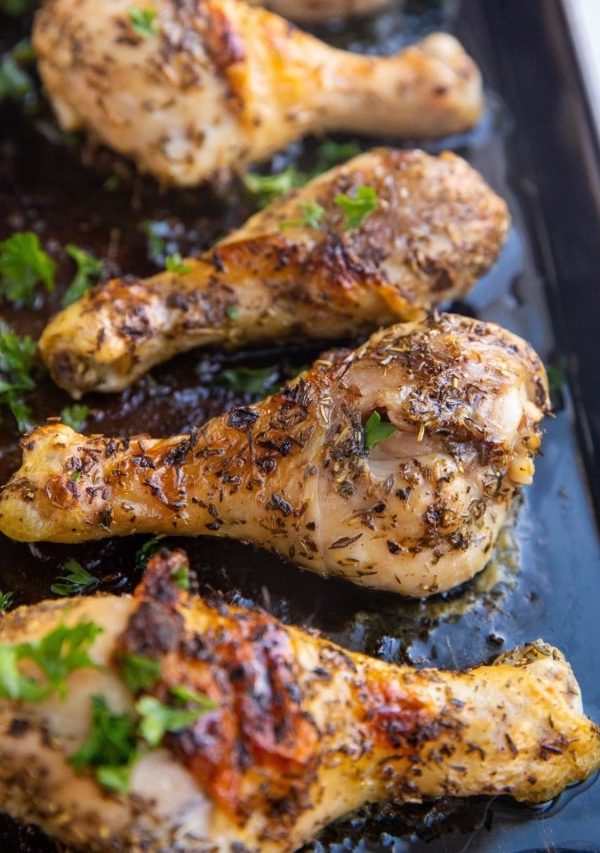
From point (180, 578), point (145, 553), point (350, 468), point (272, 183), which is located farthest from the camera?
point (272, 183)

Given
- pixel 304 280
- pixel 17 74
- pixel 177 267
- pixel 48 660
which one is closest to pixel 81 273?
pixel 177 267

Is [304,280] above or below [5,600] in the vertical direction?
above

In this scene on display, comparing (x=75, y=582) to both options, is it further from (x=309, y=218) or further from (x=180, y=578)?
(x=309, y=218)

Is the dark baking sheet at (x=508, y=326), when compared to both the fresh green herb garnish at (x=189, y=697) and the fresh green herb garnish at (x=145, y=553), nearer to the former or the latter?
the fresh green herb garnish at (x=145, y=553)

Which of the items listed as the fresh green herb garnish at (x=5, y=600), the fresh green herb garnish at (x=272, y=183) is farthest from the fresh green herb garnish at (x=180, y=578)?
the fresh green herb garnish at (x=272, y=183)

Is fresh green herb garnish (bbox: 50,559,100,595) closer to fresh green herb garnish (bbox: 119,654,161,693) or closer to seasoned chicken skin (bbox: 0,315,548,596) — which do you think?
seasoned chicken skin (bbox: 0,315,548,596)

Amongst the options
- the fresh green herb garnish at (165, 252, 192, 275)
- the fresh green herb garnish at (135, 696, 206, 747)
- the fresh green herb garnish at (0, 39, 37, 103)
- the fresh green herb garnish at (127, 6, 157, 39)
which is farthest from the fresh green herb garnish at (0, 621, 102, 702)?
the fresh green herb garnish at (0, 39, 37, 103)
